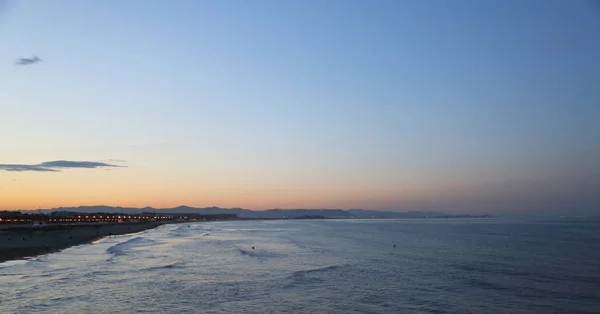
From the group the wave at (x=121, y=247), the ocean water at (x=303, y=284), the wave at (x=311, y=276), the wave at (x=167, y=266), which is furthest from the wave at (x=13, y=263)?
the wave at (x=311, y=276)

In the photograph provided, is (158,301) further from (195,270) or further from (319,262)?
(319,262)

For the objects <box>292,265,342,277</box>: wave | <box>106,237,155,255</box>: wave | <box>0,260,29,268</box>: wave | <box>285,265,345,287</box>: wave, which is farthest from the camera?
<box>106,237,155,255</box>: wave

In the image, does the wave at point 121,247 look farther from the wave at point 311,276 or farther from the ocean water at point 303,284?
the wave at point 311,276

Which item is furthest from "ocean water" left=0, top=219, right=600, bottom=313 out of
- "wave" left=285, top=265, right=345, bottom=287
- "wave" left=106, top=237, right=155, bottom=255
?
"wave" left=106, top=237, right=155, bottom=255

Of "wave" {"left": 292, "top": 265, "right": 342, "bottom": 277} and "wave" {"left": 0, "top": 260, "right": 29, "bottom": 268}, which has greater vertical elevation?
"wave" {"left": 0, "top": 260, "right": 29, "bottom": 268}

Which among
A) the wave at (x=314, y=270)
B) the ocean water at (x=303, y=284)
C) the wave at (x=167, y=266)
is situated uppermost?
the ocean water at (x=303, y=284)

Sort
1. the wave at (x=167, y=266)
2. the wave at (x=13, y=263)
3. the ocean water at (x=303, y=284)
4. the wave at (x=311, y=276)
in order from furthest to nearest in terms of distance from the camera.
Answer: the wave at (x=167, y=266)
the wave at (x=13, y=263)
the wave at (x=311, y=276)
the ocean water at (x=303, y=284)

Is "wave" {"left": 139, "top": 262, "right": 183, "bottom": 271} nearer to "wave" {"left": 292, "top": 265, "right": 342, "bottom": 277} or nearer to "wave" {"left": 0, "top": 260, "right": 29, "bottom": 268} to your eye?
"wave" {"left": 0, "top": 260, "right": 29, "bottom": 268}

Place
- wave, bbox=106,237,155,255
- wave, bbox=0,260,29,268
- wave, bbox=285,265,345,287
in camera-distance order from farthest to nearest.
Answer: wave, bbox=106,237,155,255 < wave, bbox=0,260,29,268 < wave, bbox=285,265,345,287

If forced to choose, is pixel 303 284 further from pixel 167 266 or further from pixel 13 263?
pixel 13 263

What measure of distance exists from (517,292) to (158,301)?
2084cm

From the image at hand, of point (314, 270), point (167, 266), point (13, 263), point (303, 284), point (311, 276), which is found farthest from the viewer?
point (167, 266)

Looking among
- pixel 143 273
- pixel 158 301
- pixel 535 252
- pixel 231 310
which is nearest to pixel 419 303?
pixel 231 310

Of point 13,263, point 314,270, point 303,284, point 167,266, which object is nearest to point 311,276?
point 314,270
